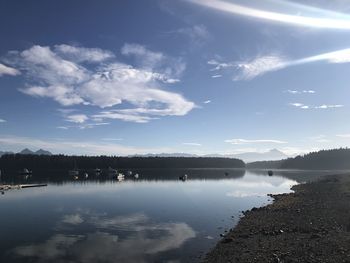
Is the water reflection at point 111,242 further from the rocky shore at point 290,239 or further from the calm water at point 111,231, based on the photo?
the rocky shore at point 290,239

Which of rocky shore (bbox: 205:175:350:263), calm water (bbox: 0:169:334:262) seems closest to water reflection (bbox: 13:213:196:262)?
calm water (bbox: 0:169:334:262)

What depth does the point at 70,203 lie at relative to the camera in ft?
241

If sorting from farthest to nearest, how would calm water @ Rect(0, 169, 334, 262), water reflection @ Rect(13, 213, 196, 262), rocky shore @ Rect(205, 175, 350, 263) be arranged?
calm water @ Rect(0, 169, 334, 262) < water reflection @ Rect(13, 213, 196, 262) < rocky shore @ Rect(205, 175, 350, 263)

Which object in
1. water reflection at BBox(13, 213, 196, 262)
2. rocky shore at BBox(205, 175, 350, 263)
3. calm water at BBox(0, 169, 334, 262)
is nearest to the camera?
rocky shore at BBox(205, 175, 350, 263)

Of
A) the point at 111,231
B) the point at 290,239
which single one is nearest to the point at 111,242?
the point at 111,231

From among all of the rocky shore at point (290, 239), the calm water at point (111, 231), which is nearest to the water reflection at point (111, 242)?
the calm water at point (111, 231)

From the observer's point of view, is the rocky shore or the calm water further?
the calm water

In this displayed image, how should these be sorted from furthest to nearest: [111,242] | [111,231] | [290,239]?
[111,231], [111,242], [290,239]

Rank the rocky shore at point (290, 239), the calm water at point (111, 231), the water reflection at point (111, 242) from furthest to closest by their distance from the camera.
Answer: the calm water at point (111, 231) < the water reflection at point (111, 242) < the rocky shore at point (290, 239)

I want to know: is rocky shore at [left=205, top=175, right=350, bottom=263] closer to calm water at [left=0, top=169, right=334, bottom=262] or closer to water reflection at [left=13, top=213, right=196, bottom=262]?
calm water at [left=0, top=169, right=334, bottom=262]

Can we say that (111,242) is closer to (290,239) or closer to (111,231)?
(111,231)

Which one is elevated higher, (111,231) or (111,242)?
(111,231)

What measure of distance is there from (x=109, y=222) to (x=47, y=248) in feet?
50.6

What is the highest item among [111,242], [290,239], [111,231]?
[290,239]
